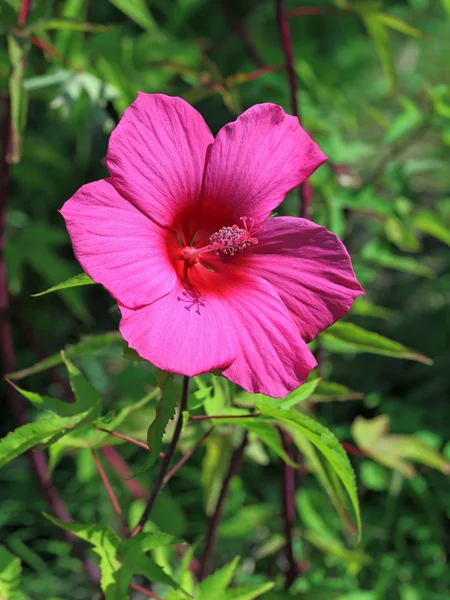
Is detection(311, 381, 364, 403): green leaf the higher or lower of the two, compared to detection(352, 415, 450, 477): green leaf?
higher

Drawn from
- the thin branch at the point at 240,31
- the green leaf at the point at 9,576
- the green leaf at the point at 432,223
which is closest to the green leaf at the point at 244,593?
the green leaf at the point at 9,576

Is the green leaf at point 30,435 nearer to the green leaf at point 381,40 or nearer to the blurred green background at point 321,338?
the blurred green background at point 321,338

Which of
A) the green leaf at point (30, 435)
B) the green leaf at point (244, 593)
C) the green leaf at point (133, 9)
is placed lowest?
the green leaf at point (244, 593)

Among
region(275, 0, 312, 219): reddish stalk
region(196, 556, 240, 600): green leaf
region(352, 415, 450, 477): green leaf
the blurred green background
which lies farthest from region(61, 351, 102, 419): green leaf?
region(352, 415, 450, 477): green leaf

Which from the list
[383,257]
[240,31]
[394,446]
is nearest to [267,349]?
[394,446]

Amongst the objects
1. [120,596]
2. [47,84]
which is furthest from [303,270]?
[47,84]

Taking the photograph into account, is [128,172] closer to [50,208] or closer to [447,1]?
[447,1]

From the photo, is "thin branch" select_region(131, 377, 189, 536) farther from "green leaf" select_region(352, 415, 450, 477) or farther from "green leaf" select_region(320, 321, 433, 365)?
"green leaf" select_region(352, 415, 450, 477)
